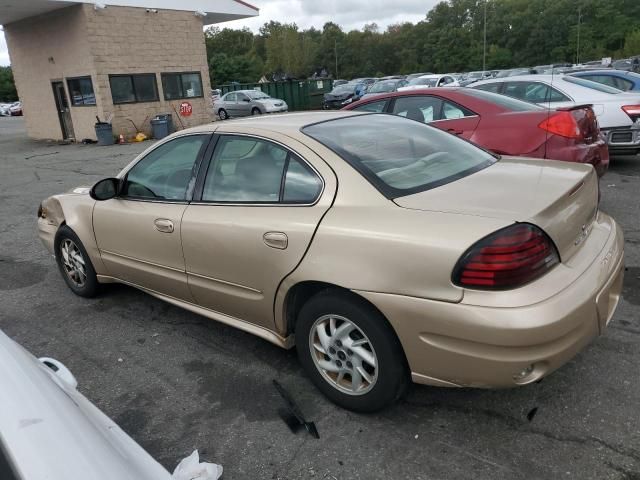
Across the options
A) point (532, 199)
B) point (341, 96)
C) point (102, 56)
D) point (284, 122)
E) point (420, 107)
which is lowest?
point (341, 96)

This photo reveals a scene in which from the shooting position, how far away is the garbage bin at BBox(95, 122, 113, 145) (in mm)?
17688

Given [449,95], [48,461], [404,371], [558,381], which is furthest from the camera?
[449,95]

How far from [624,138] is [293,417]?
281 inches

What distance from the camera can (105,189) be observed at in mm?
3771

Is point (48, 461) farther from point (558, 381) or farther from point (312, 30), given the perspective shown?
point (312, 30)

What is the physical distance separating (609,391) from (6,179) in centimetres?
1285

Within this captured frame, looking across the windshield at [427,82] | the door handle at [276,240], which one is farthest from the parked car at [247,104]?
the door handle at [276,240]

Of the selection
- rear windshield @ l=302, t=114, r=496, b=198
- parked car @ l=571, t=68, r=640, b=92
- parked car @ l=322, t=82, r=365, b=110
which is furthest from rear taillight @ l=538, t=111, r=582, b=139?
parked car @ l=322, t=82, r=365, b=110

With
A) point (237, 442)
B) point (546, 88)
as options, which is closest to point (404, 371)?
point (237, 442)

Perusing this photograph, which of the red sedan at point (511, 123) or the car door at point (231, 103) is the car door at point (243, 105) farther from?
the red sedan at point (511, 123)

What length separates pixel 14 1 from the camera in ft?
53.0

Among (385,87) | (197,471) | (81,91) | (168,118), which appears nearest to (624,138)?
(197,471)

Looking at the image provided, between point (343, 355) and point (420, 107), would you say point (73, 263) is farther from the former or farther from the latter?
point (420, 107)

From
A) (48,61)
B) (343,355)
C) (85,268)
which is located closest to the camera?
(343,355)
